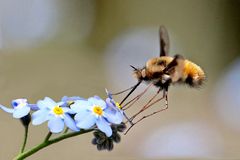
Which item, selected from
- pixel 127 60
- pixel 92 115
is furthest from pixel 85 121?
pixel 127 60

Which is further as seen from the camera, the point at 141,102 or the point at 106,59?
the point at 106,59

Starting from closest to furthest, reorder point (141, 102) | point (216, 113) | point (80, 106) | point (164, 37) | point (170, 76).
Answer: point (80, 106) → point (170, 76) → point (164, 37) → point (141, 102) → point (216, 113)

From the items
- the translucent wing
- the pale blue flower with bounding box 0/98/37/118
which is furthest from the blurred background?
the pale blue flower with bounding box 0/98/37/118

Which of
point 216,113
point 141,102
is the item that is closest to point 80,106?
point 141,102

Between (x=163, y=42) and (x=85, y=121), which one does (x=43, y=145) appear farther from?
(x=163, y=42)

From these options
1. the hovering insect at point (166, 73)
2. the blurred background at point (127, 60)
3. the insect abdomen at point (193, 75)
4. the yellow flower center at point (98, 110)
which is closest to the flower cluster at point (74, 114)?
the yellow flower center at point (98, 110)

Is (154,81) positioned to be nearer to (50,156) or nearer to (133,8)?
(50,156)
